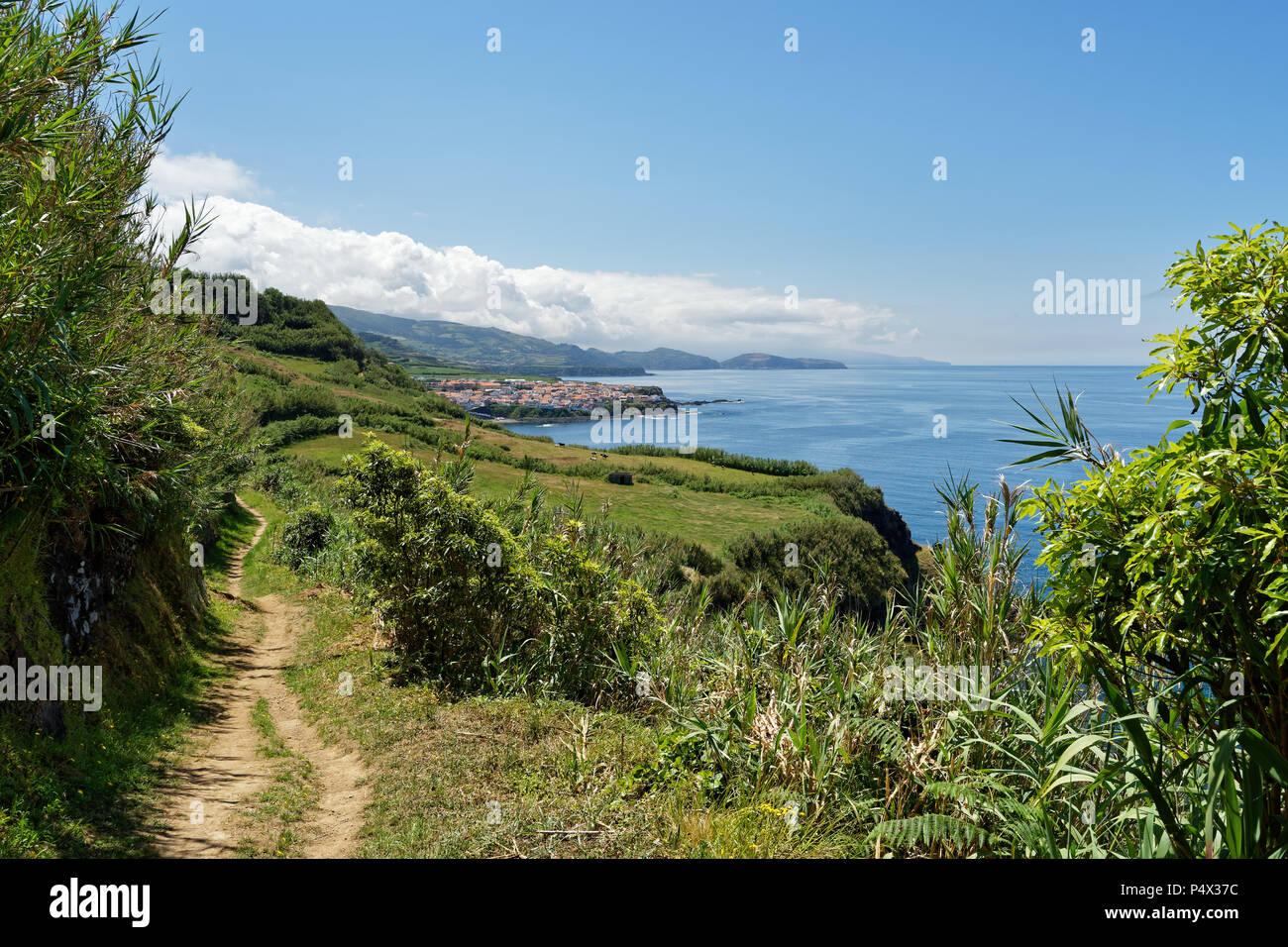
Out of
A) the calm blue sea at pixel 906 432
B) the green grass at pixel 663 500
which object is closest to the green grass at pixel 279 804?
the green grass at pixel 663 500

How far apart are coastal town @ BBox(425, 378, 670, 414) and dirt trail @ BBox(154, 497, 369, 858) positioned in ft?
320

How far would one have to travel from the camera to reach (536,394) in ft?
433

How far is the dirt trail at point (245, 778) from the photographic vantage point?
5.30 metres

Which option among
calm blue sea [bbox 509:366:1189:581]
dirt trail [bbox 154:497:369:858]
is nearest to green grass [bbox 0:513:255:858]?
dirt trail [bbox 154:497:369:858]

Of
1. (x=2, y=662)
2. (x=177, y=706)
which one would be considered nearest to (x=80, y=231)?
(x=2, y=662)

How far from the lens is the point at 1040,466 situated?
321 centimetres

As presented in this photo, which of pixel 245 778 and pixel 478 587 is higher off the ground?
pixel 478 587

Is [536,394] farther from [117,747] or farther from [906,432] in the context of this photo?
[117,747]

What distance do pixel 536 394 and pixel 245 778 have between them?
418ft

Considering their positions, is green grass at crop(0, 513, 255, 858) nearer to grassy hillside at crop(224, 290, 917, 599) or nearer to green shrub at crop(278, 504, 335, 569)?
green shrub at crop(278, 504, 335, 569)

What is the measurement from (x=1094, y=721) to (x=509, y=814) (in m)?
3.96

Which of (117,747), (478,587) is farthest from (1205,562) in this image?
(117,747)
